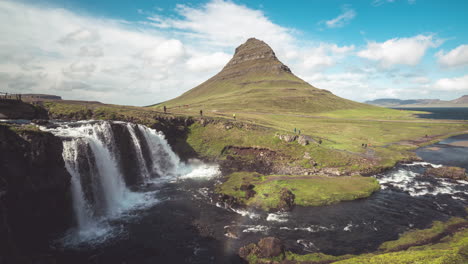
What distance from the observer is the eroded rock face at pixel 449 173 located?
142 feet

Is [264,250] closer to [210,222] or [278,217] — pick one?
[278,217]

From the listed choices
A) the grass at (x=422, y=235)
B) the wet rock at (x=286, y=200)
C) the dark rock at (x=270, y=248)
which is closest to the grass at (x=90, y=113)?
the wet rock at (x=286, y=200)

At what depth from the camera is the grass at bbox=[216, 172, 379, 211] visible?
3341cm

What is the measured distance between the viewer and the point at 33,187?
23859mm

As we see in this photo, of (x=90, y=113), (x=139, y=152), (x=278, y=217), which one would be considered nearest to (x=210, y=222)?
(x=278, y=217)

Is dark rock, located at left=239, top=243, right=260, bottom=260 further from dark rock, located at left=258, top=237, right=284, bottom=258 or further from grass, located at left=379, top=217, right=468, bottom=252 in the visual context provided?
grass, located at left=379, top=217, right=468, bottom=252

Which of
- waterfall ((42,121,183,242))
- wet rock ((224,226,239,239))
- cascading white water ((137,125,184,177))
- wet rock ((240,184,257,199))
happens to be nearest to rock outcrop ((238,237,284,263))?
wet rock ((224,226,239,239))

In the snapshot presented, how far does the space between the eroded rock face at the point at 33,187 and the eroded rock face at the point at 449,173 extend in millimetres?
62758

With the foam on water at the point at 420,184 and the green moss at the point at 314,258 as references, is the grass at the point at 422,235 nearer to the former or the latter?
the green moss at the point at 314,258

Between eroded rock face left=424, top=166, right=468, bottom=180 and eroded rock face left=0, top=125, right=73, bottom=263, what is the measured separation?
62758 millimetres

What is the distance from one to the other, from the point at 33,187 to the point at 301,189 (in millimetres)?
34452

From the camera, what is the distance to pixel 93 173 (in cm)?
3388

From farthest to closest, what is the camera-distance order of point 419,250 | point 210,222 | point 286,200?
point 286,200, point 210,222, point 419,250

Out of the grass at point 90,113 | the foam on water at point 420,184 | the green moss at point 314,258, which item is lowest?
the green moss at point 314,258
